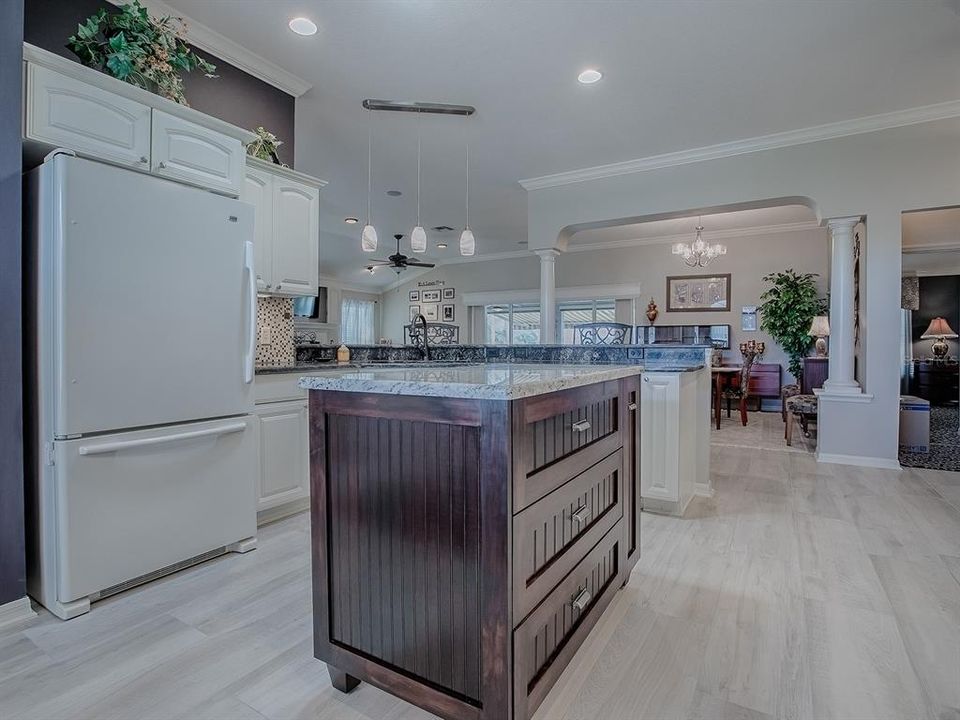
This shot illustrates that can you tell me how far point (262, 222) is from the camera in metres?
2.94

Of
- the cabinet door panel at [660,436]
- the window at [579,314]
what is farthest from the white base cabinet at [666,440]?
the window at [579,314]

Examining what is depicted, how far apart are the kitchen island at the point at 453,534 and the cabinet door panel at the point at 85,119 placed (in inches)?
57.7

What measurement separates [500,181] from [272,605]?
4877 millimetres

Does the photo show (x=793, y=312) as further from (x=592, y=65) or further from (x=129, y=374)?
(x=129, y=374)

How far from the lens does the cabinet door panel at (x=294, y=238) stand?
3.04 m

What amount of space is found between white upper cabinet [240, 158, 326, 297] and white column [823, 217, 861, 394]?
435 cm

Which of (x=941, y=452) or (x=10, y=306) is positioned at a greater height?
(x=10, y=306)

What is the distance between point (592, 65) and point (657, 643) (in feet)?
11.0

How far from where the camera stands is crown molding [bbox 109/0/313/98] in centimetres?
263

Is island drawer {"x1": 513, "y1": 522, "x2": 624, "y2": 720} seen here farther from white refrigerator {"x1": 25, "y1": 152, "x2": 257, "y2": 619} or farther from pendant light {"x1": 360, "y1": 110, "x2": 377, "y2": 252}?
pendant light {"x1": 360, "y1": 110, "x2": 377, "y2": 252}

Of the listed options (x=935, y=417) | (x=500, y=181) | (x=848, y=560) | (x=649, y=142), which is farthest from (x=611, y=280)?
(x=848, y=560)

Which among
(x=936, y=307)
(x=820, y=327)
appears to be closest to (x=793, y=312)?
(x=820, y=327)

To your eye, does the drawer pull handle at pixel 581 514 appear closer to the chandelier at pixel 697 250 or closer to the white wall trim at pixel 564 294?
A: the chandelier at pixel 697 250

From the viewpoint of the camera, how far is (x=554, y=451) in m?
1.34
